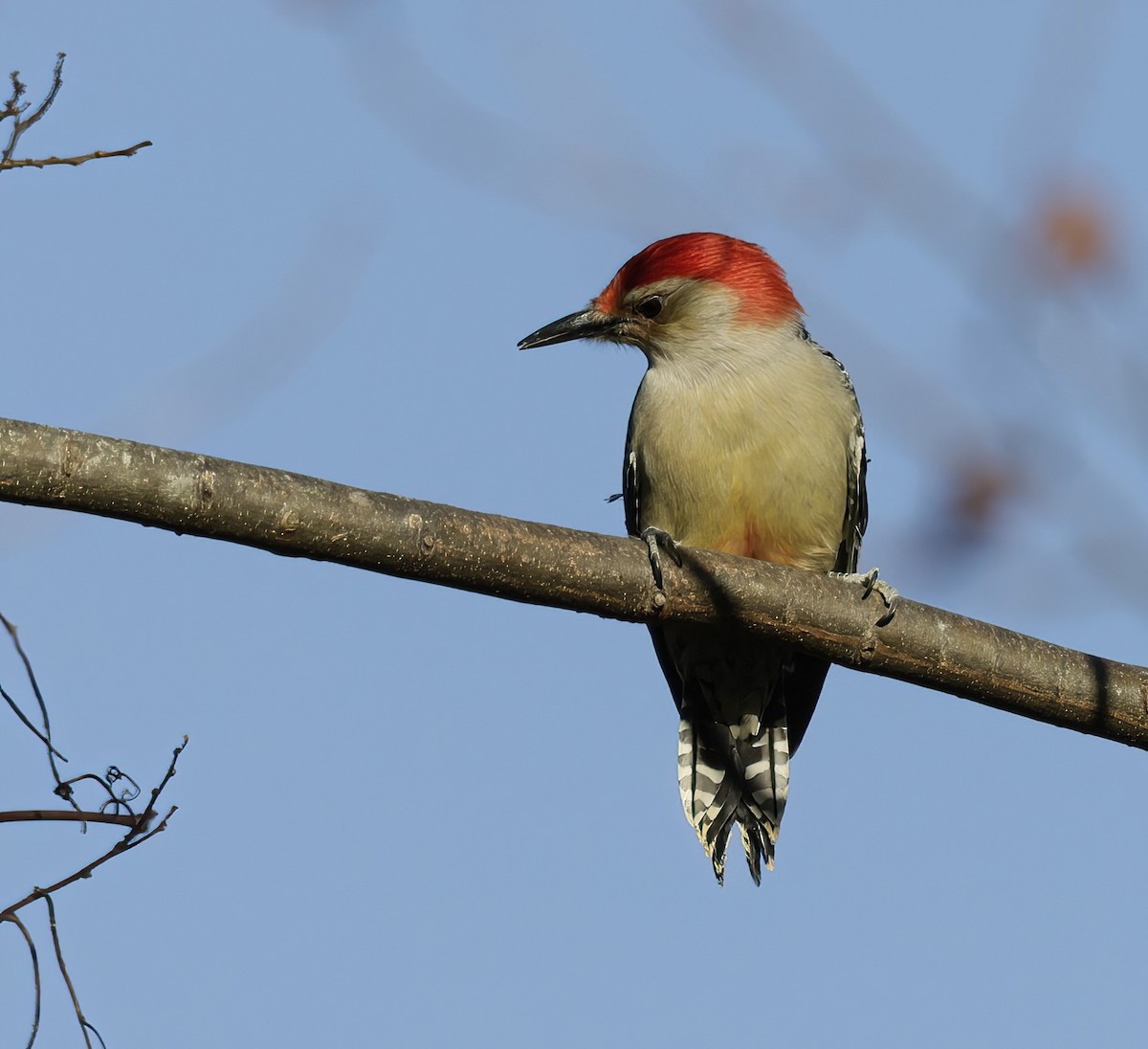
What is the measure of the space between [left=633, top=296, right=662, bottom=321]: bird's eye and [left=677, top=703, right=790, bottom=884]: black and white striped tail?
6.42ft

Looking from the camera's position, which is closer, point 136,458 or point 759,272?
point 136,458

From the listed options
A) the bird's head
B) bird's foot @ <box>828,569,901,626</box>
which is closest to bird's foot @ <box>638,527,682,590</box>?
bird's foot @ <box>828,569,901,626</box>

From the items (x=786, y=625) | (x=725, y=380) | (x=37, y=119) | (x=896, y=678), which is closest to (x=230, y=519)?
(x=37, y=119)

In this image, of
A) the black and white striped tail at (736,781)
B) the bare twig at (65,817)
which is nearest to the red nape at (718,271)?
the black and white striped tail at (736,781)

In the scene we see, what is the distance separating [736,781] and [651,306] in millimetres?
2330

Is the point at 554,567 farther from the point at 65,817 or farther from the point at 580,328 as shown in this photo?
the point at 580,328

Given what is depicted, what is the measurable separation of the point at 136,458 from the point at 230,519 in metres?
0.30

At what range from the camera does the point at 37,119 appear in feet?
12.4

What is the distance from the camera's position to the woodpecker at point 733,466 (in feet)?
21.1

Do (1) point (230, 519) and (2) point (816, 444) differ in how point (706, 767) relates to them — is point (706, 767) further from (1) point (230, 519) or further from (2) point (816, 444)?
(1) point (230, 519)

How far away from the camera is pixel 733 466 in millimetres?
6359

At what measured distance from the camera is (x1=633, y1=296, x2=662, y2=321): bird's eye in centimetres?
718

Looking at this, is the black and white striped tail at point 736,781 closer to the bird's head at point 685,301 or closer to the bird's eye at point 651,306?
the bird's head at point 685,301

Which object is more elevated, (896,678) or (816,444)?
(816,444)
